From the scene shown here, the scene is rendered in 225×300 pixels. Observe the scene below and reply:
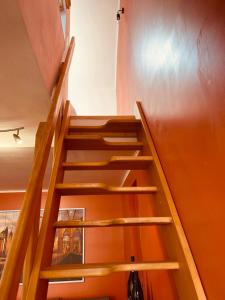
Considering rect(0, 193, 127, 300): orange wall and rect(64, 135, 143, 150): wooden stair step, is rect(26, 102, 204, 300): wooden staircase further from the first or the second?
rect(0, 193, 127, 300): orange wall

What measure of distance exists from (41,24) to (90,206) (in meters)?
3.19

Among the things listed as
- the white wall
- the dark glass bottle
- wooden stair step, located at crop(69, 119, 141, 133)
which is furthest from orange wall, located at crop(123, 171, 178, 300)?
the white wall

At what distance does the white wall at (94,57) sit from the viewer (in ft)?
13.7

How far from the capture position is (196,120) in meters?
1.06

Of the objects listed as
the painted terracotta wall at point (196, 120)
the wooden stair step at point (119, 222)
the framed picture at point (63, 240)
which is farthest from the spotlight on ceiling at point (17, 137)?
the framed picture at point (63, 240)

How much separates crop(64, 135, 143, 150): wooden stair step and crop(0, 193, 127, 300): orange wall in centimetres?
229

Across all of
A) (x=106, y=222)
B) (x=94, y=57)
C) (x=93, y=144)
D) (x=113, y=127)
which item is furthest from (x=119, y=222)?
(x=94, y=57)

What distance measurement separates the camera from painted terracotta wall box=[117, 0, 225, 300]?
866 mm

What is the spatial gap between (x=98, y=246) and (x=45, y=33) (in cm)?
330

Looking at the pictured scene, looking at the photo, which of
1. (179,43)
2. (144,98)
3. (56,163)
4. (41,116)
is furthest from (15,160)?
(179,43)

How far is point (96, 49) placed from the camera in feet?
15.6

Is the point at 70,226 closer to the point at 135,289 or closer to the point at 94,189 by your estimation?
the point at 94,189

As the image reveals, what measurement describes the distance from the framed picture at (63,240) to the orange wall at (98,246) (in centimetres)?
8

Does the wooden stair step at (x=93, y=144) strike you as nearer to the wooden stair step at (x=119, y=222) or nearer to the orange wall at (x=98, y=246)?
the wooden stair step at (x=119, y=222)
